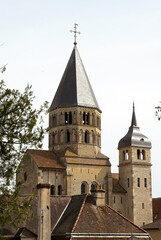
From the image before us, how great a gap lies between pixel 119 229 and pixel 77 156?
92.3 ft

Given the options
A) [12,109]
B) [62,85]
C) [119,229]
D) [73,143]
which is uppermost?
[62,85]

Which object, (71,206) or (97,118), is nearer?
(71,206)

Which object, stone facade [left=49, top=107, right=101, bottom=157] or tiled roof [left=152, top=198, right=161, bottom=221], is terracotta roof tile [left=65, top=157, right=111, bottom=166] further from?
A: tiled roof [left=152, top=198, right=161, bottom=221]

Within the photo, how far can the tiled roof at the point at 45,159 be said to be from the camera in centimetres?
6544

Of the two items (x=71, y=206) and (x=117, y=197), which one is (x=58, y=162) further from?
(x=71, y=206)

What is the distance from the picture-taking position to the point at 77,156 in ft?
224

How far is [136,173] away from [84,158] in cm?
801

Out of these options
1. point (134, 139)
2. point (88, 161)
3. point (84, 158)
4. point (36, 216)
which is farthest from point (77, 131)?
point (36, 216)

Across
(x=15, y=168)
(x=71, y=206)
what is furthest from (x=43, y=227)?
(x=15, y=168)

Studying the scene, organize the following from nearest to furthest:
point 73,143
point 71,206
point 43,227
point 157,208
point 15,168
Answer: point 15,168 → point 43,227 → point 71,206 → point 73,143 → point 157,208

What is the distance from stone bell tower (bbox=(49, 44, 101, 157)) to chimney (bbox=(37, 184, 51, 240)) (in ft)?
95.0

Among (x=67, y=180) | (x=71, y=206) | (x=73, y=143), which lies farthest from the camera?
(x=73, y=143)

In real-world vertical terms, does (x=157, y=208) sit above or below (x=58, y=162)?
below

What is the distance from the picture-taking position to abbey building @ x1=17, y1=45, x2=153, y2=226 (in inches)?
2596
